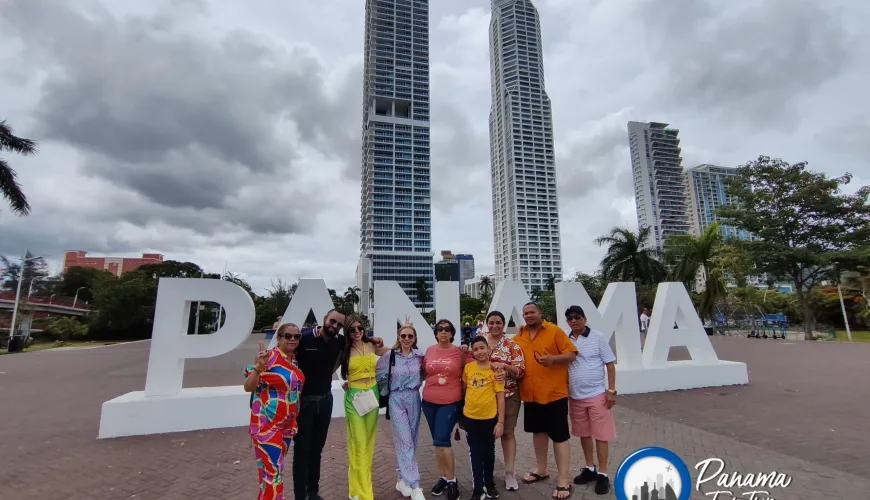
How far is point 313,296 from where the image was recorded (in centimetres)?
650

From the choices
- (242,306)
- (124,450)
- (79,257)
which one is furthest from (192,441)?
(79,257)

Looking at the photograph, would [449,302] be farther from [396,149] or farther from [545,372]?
[396,149]

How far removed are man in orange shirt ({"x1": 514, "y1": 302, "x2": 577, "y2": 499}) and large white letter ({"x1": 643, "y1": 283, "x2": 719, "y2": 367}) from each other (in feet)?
18.3

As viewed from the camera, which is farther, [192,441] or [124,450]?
[192,441]

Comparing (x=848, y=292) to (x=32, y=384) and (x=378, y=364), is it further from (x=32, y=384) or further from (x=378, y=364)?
(x=32, y=384)

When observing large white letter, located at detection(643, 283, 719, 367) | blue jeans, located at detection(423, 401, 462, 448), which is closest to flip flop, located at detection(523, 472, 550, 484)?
blue jeans, located at detection(423, 401, 462, 448)

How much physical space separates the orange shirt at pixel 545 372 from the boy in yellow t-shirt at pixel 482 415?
38cm

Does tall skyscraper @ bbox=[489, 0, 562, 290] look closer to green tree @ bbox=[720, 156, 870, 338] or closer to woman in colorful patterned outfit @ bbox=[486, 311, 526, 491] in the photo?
green tree @ bbox=[720, 156, 870, 338]

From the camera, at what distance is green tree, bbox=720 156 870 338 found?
18500 millimetres

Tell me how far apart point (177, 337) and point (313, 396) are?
4.17m

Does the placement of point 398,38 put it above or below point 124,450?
above

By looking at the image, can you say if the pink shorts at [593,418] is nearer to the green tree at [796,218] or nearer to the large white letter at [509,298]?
the large white letter at [509,298]

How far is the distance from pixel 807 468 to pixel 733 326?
29367mm

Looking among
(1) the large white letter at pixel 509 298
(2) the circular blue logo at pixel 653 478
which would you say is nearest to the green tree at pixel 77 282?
(1) the large white letter at pixel 509 298
